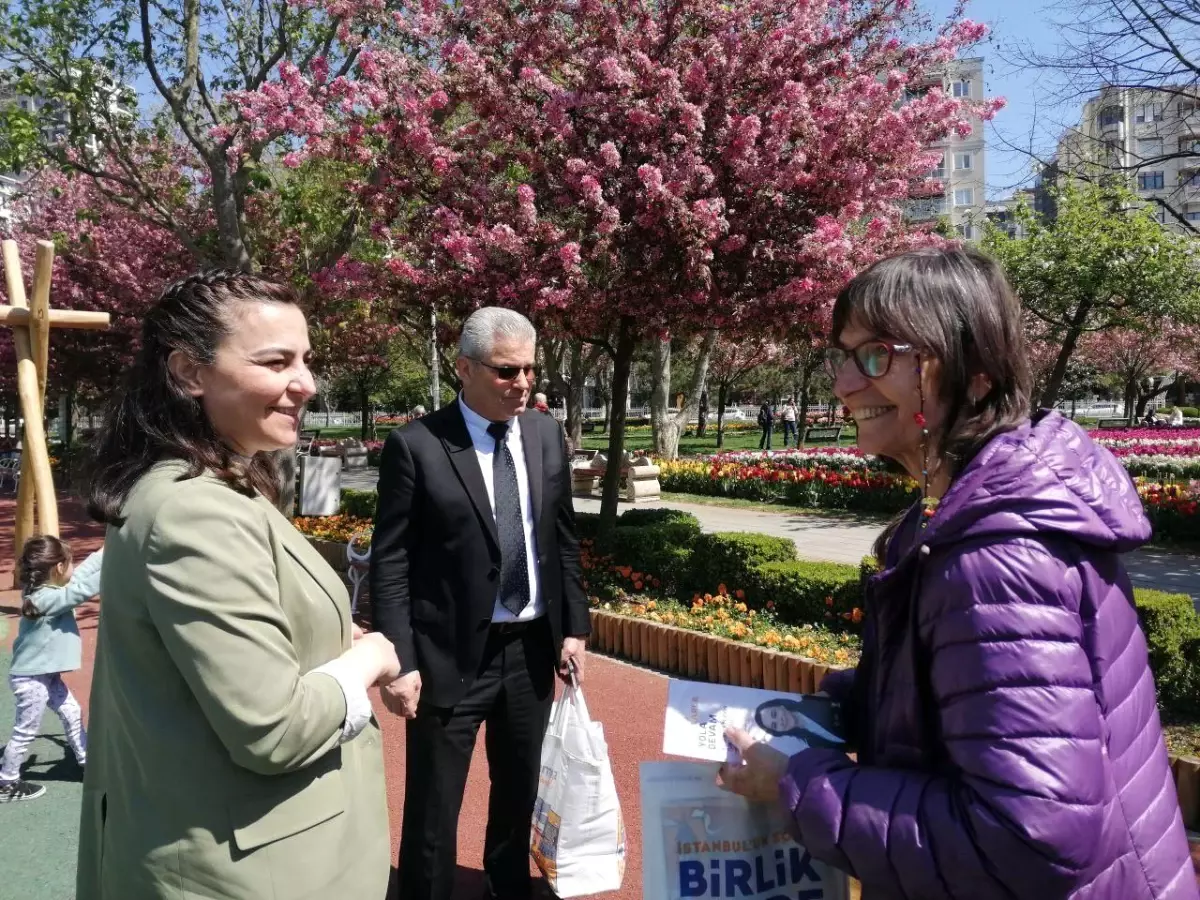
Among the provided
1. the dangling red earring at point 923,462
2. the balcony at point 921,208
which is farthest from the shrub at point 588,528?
the dangling red earring at point 923,462

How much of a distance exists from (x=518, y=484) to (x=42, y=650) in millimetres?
2989

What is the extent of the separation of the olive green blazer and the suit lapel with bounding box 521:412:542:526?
62.2 inches

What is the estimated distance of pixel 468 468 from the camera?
3020 mm

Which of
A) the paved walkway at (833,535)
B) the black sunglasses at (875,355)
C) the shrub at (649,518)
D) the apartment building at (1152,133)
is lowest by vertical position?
the paved walkway at (833,535)

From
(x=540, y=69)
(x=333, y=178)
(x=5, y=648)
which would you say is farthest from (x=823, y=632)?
(x=333, y=178)

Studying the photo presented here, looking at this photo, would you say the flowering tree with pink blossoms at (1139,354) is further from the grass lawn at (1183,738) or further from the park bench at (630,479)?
the grass lawn at (1183,738)

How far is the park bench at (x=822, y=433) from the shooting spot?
38.1 metres

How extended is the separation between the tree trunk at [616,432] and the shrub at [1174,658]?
14.7 feet

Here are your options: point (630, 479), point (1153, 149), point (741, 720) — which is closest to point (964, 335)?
point (741, 720)

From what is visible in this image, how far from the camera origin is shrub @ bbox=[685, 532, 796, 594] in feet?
22.9

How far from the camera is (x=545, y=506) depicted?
126 inches

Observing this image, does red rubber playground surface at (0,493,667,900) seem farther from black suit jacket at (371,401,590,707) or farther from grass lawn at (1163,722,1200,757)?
grass lawn at (1163,722,1200,757)

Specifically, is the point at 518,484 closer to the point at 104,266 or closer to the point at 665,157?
the point at 665,157

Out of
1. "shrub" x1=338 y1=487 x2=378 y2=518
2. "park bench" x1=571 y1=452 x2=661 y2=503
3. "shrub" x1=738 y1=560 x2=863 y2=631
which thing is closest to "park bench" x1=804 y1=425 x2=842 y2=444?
"park bench" x1=571 y1=452 x2=661 y2=503
